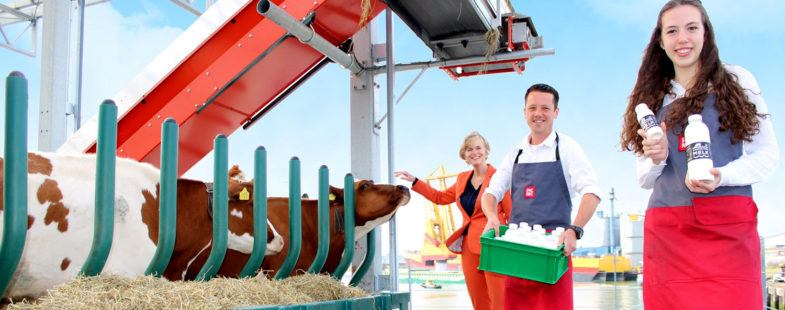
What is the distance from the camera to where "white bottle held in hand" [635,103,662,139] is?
6.13 feet

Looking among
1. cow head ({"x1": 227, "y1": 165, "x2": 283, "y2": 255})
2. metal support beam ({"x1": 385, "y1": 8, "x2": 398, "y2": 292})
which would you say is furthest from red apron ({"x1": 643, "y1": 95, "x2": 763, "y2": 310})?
metal support beam ({"x1": 385, "y1": 8, "x2": 398, "y2": 292})

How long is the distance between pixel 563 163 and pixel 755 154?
95cm

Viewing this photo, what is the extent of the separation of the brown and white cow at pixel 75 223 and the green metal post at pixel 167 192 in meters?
0.26

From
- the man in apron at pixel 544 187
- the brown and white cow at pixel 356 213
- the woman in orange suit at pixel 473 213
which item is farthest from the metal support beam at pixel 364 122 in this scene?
the man in apron at pixel 544 187

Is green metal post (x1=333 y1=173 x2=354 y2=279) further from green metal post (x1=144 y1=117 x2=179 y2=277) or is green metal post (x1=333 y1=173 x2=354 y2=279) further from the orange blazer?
green metal post (x1=144 y1=117 x2=179 y2=277)

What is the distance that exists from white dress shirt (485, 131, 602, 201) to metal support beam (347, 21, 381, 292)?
2801 mm

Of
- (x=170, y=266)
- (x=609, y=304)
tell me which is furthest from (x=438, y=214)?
(x=170, y=266)

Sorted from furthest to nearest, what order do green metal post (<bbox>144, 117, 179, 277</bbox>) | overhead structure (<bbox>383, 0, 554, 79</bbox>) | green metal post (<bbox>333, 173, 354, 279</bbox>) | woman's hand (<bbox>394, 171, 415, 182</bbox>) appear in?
overhead structure (<bbox>383, 0, 554, 79</bbox>), woman's hand (<bbox>394, 171, 415, 182</bbox>), green metal post (<bbox>333, 173, 354, 279</bbox>), green metal post (<bbox>144, 117, 179, 277</bbox>)

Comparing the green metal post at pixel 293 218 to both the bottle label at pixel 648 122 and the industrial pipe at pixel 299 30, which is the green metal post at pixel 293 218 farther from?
the bottle label at pixel 648 122

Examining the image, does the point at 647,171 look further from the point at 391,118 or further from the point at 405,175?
the point at 391,118

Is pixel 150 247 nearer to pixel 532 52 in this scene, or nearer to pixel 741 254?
pixel 741 254

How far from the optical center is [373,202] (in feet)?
15.5

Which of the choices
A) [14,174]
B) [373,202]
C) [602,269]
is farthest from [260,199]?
[602,269]

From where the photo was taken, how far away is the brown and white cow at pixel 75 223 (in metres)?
2.65
